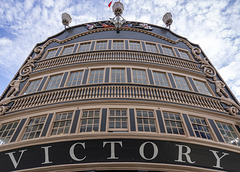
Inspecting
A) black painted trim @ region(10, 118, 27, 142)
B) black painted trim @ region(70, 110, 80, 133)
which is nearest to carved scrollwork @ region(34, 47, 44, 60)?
black painted trim @ region(10, 118, 27, 142)

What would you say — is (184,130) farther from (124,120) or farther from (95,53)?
(95,53)

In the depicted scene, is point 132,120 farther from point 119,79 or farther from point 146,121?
point 119,79

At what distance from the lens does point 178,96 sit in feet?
34.3

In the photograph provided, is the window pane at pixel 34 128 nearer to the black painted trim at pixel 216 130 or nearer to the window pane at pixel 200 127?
the window pane at pixel 200 127

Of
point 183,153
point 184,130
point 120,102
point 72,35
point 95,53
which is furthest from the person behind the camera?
point 72,35

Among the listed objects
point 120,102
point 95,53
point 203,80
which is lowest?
point 120,102

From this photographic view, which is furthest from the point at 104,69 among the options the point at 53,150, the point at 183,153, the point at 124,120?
the point at 183,153

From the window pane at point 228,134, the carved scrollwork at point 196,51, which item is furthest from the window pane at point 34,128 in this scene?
the carved scrollwork at point 196,51

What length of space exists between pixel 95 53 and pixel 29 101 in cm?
672

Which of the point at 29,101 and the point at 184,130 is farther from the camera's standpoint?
the point at 29,101

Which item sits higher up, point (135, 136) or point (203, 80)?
point (203, 80)

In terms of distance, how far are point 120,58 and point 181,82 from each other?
563 cm

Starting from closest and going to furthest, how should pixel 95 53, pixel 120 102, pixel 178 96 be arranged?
pixel 120 102 → pixel 178 96 → pixel 95 53

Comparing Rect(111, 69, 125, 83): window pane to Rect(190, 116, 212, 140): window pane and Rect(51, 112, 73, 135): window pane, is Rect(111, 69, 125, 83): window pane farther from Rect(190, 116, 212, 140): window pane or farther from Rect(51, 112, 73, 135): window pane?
Rect(190, 116, 212, 140): window pane
